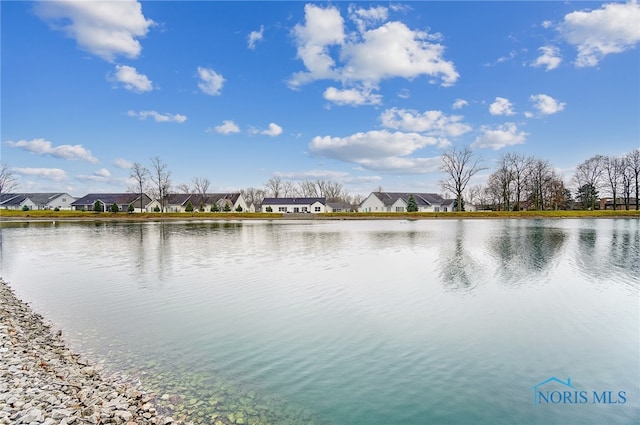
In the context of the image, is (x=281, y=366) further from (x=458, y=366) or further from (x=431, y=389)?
(x=458, y=366)

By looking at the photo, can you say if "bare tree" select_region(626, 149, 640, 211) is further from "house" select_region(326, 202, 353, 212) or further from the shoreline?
"house" select_region(326, 202, 353, 212)

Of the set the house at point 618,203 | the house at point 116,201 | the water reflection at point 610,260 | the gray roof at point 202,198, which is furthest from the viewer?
the gray roof at point 202,198

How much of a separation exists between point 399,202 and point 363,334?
83025mm

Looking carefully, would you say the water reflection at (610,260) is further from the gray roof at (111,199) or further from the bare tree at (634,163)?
the gray roof at (111,199)

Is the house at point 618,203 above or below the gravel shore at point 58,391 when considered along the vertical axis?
above

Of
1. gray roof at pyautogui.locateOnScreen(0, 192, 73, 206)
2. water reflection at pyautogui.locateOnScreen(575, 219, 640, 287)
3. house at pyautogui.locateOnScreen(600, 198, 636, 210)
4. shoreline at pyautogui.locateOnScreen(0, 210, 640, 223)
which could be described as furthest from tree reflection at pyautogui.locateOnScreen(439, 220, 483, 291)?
gray roof at pyautogui.locateOnScreen(0, 192, 73, 206)

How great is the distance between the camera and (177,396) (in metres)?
5.25

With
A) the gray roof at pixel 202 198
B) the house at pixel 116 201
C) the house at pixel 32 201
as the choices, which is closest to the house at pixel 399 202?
the gray roof at pixel 202 198

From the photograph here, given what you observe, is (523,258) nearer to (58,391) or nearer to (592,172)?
(58,391)

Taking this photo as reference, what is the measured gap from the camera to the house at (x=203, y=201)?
90000 millimetres

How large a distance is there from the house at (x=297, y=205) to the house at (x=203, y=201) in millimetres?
8084
